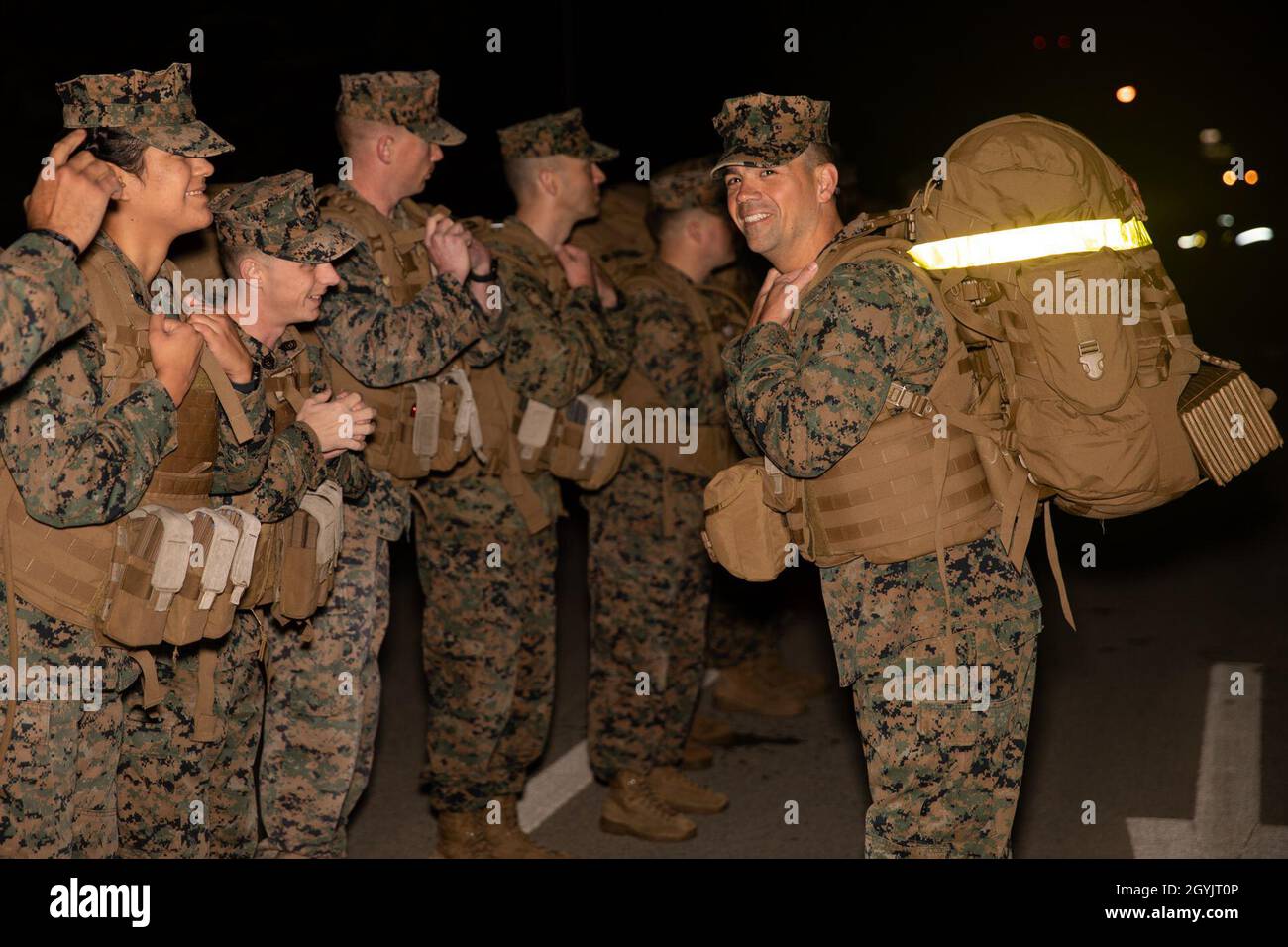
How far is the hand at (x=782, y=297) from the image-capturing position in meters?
3.55

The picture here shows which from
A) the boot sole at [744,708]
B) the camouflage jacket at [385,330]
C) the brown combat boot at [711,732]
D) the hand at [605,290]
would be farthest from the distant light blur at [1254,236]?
the camouflage jacket at [385,330]

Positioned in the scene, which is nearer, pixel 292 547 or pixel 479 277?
→ pixel 292 547

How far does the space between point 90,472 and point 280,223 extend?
1070 millimetres

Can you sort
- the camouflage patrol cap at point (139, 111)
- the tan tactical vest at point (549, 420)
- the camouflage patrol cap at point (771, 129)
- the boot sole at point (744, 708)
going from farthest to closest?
the boot sole at point (744, 708)
the tan tactical vest at point (549, 420)
the camouflage patrol cap at point (771, 129)
the camouflage patrol cap at point (139, 111)

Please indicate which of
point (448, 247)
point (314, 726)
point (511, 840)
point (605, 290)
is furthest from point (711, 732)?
point (448, 247)

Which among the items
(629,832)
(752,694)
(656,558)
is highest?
(656,558)

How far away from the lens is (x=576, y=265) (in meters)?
5.35

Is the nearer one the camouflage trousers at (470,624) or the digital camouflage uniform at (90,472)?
the digital camouflage uniform at (90,472)

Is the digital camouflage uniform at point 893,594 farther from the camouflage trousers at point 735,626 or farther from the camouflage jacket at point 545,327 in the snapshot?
the camouflage trousers at point 735,626

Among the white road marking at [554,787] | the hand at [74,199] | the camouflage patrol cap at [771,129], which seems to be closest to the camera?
the hand at [74,199]

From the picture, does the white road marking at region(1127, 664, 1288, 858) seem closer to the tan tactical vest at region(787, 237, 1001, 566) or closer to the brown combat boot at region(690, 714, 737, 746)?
the brown combat boot at region(690, 714, 737, 746)

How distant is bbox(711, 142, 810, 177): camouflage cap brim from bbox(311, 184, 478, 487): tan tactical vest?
131 centimetres

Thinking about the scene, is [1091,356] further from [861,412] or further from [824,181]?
[824,181]

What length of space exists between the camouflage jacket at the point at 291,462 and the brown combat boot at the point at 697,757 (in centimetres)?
228
